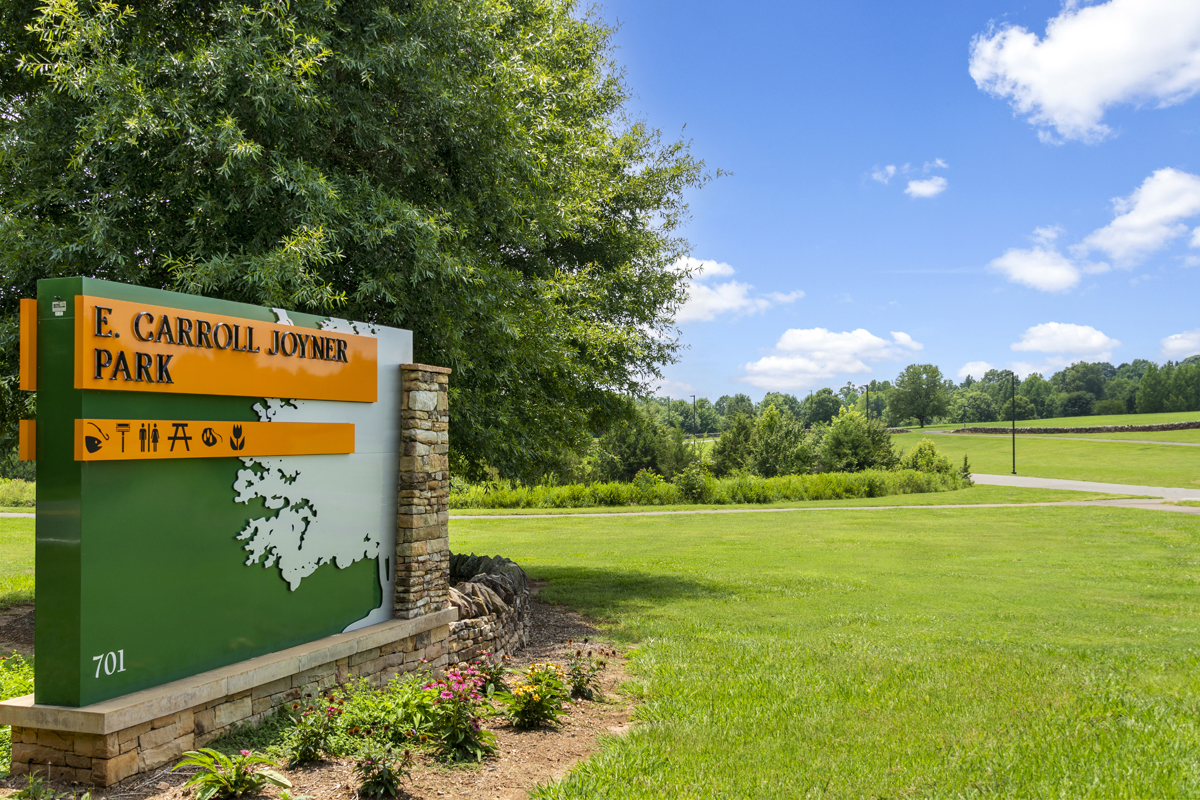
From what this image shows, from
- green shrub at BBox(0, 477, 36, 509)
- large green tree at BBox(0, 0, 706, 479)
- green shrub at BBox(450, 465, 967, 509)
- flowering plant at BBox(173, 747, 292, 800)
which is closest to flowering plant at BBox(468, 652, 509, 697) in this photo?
flowering plant at BBox(173, 747, 292, 800)

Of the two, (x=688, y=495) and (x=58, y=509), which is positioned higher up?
(x=58, y=509)

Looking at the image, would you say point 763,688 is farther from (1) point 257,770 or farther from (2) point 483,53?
(2) point 483,53

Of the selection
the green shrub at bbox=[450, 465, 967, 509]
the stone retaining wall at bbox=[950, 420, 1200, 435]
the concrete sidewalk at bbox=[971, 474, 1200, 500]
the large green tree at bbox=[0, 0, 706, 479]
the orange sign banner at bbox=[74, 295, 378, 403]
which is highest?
the large green tree at bbox=[0, 0, 706, 479]

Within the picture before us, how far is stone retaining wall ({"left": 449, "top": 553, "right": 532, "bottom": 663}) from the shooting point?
7.77m

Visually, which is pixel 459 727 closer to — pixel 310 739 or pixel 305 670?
pixel 310 739

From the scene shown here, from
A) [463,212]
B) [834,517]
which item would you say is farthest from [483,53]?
[834,517]

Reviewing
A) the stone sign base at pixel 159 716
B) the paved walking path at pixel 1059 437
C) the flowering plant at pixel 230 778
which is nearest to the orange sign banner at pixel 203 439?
the stone sign base at pixel 159 716

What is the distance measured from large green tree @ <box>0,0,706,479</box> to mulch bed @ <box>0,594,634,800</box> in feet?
12.9

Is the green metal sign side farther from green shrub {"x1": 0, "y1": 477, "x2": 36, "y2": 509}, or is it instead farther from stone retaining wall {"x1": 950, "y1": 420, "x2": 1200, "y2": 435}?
stone retaining wall {"x1": 950, "y1": 420, "x2": 1200, "y2": 435}

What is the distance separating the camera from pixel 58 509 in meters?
4.47

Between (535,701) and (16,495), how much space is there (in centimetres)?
3646

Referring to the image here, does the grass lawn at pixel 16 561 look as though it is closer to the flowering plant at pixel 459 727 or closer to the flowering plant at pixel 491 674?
the flowering plant at pixel 491 674

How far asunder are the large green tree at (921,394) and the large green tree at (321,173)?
104m

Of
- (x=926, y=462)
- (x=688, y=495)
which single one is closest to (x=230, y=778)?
(x=688, y=495)
